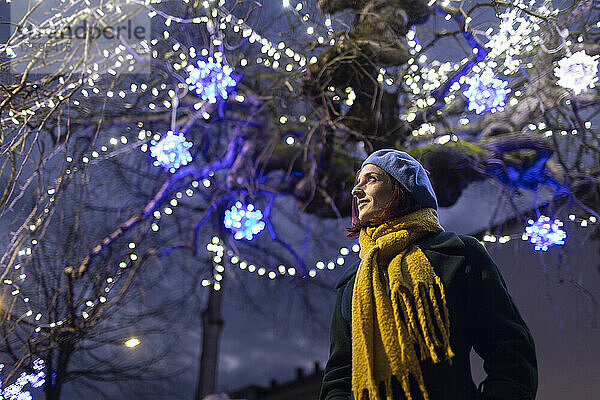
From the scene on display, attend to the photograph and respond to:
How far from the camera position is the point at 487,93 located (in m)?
2.45

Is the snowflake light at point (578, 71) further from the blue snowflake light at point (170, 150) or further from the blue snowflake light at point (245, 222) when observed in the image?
the blue snowflake light at point (170, 150)

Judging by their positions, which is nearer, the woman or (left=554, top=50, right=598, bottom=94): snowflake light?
the woman

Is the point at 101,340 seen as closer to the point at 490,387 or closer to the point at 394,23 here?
the point at 394,23

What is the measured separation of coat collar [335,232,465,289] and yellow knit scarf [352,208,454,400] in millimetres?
18

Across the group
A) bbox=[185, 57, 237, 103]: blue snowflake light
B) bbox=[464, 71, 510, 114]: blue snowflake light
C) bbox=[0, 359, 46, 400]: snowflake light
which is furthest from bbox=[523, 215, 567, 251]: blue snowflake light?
bbox=[0, 359, 46, 400]: snowflake light

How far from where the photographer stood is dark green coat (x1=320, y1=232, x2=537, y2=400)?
80 cm

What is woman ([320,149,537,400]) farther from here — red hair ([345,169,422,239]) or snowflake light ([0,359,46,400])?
snowflake light ([0,359,46,400])

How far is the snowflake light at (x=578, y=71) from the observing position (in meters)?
2.12

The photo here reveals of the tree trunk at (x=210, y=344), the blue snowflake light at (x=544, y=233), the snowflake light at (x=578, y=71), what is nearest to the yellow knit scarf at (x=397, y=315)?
the snowflake light at (x=578, y=71)

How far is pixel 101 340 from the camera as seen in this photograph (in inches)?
127

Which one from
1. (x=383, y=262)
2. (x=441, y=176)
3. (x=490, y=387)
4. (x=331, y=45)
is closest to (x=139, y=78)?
(x=331, y=45)

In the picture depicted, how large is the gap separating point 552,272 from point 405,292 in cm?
230

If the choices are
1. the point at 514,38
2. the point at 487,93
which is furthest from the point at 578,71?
the point at 514,38

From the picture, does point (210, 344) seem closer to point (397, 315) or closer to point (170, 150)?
point (170, 150)
